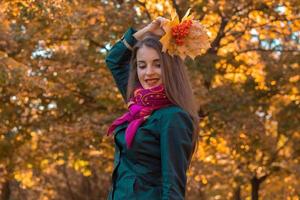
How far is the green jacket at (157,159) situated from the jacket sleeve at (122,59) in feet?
2.12

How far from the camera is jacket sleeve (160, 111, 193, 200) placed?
3.07 meters

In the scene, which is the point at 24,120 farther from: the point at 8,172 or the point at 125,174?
the point at 125,174

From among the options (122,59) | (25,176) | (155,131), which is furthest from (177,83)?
(25,176)

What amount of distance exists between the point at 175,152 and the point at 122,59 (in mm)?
988

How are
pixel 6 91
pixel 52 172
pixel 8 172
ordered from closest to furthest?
1. pixel 6 91
2. pixel 8 172
3. pixel 52 172

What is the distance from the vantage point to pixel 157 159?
3193 mm

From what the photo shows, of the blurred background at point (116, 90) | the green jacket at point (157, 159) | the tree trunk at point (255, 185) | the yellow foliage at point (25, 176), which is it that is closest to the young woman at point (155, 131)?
the green jacket at point (157, 159)

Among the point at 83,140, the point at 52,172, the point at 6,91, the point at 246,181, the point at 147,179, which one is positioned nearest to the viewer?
the point at 147,179

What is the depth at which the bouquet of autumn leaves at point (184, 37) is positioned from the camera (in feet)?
11.2

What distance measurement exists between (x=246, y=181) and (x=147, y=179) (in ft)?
52.5

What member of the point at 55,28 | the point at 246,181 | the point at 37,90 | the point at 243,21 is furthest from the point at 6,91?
the point at 246,181

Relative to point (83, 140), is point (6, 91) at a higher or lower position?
higher

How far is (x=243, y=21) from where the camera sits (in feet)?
51.9

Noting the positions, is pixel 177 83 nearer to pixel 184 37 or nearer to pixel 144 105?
pixel 144 105
